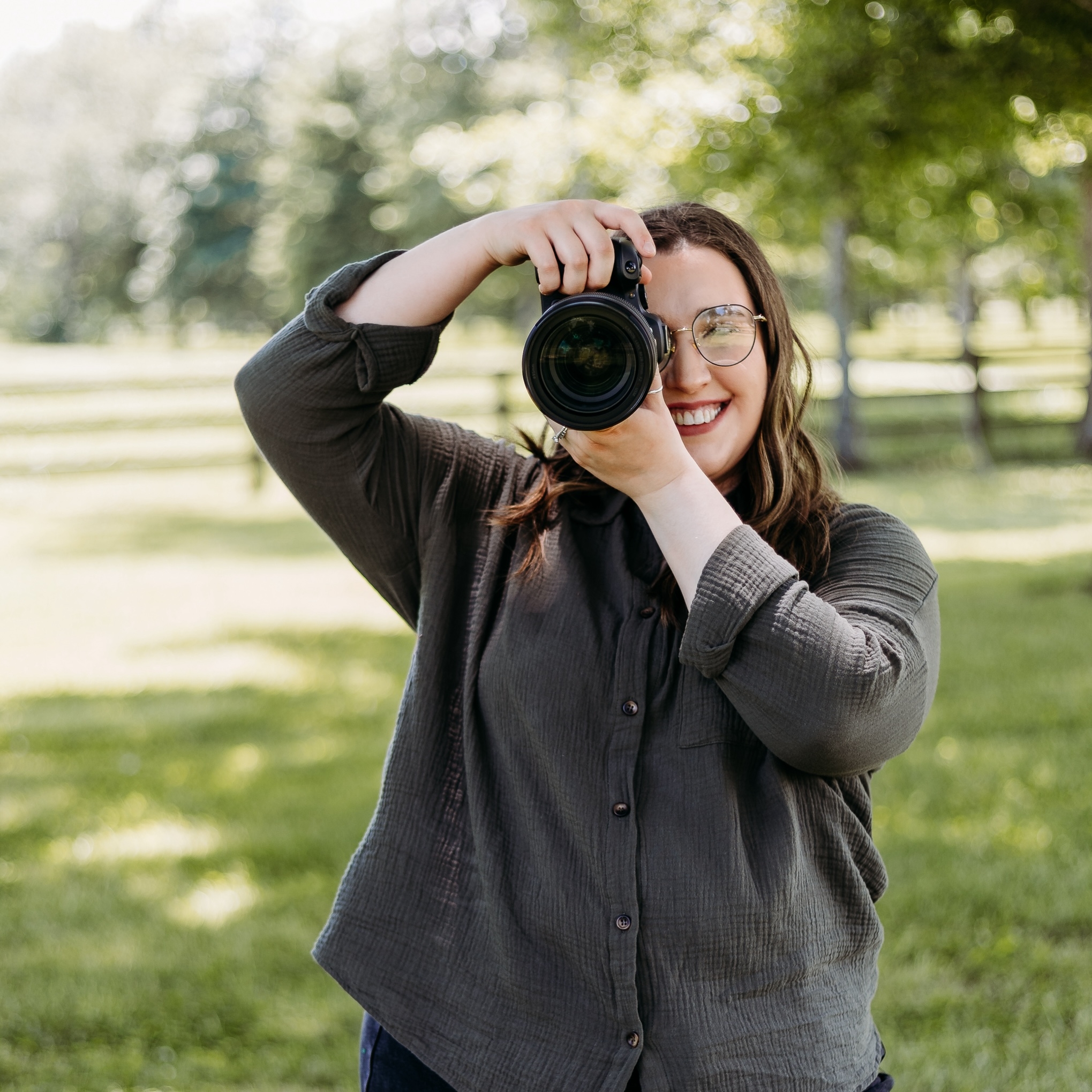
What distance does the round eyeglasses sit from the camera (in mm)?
1428

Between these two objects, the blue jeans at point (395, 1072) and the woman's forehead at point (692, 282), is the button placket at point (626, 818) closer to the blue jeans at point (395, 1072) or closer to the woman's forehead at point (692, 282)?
the blue jeans at point (395, 1072)

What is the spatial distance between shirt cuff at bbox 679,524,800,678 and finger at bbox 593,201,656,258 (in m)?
0.36

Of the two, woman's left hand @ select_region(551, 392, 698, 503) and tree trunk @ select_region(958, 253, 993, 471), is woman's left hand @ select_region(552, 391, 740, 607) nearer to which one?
woman's left hand @ select_region(551, 392, 698, 503)

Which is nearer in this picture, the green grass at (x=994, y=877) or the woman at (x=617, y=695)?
the woman at (x=617, y=695)

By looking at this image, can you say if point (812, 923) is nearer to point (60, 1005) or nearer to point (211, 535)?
point (60, 1005)

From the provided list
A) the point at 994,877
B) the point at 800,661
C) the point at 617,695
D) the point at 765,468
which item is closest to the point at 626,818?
the point at 617,695

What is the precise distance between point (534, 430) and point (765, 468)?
10.8 metres

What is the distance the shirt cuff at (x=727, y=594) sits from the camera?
1.22m

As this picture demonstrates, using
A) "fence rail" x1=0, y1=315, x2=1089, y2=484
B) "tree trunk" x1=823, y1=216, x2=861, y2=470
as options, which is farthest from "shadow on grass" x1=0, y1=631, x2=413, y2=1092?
"tree trunk" x1=823, y1=216, x2=861, y2=470

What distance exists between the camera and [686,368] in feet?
4.65

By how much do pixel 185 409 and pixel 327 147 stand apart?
11293mm

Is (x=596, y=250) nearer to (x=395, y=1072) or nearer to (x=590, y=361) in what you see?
(x=590, y=361)

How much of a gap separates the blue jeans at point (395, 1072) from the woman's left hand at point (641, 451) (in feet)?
2.36

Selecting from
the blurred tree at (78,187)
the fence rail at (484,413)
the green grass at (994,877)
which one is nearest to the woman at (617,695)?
the green grass at (994,877)
